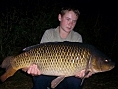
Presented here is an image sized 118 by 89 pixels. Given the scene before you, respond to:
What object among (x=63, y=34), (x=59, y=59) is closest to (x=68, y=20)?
(x=63, y=34)

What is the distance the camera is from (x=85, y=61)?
86.8 inches

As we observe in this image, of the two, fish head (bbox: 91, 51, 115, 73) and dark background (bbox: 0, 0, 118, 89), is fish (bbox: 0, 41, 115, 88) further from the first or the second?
dark background (bbox: 0, 0, 118, 89)

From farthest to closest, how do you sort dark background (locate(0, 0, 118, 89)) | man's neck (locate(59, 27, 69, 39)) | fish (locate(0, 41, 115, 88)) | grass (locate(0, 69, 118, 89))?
1. dark background (locate(0, 0, 118, 89))
2. grass (locate(0, 69, 118, 89))
3. man's neck (locate(59, 27, 69, 39))
4. fish (locate(0, 41, 115, 88))

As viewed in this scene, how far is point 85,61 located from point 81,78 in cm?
38

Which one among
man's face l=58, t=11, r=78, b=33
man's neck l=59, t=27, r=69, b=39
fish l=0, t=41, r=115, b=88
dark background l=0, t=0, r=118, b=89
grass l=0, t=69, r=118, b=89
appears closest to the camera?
fish l=0, t=41, r=115, b=88

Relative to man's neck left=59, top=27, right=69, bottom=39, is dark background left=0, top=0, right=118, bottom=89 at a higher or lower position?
lower

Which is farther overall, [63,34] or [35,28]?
[35,28]

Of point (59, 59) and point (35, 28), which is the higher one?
point (59, 59)

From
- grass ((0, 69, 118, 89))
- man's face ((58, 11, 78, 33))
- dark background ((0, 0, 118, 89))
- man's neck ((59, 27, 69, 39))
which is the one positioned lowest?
grass ((0, 69, 118, 89))

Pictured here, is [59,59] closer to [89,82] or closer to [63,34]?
[63,34]

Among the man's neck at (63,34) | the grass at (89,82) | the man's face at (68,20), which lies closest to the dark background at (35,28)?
the grass at (89,82)

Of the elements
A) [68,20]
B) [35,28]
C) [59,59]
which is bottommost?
[35,28]

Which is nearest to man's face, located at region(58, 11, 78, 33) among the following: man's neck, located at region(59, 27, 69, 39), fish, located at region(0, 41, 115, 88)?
man's neck, located at region(59, 27, 69, 39)

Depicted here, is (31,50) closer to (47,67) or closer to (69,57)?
(47,67)
